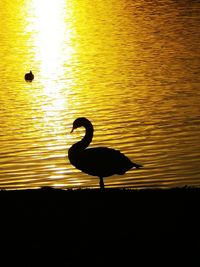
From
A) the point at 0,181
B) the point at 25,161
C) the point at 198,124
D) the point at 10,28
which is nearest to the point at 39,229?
the point at 0,181

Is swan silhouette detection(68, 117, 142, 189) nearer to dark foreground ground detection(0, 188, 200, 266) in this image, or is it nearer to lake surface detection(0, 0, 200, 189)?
dark foreground ground detection(0, 188, 200, 266)

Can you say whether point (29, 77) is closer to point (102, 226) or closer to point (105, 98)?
point (105, 98)

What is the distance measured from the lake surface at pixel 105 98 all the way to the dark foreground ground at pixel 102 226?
6.68 meters

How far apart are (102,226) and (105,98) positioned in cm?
2138

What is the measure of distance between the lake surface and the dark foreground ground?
6.68 metres

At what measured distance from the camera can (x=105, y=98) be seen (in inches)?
1288

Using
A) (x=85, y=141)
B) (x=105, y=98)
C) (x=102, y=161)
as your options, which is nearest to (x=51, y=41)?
(x=105, y=98)

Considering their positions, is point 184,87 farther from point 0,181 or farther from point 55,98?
point 0,181

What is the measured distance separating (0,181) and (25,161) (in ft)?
6.83

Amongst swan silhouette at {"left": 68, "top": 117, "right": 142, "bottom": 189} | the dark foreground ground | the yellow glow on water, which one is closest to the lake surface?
the yellow glow on water

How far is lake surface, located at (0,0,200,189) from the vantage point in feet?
71.4

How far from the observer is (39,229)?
1160 centimetres

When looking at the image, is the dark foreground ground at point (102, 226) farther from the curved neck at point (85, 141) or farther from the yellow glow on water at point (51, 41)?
the yellow glow on water at point (51, 41)

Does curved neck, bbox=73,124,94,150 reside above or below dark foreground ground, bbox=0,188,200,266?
above
